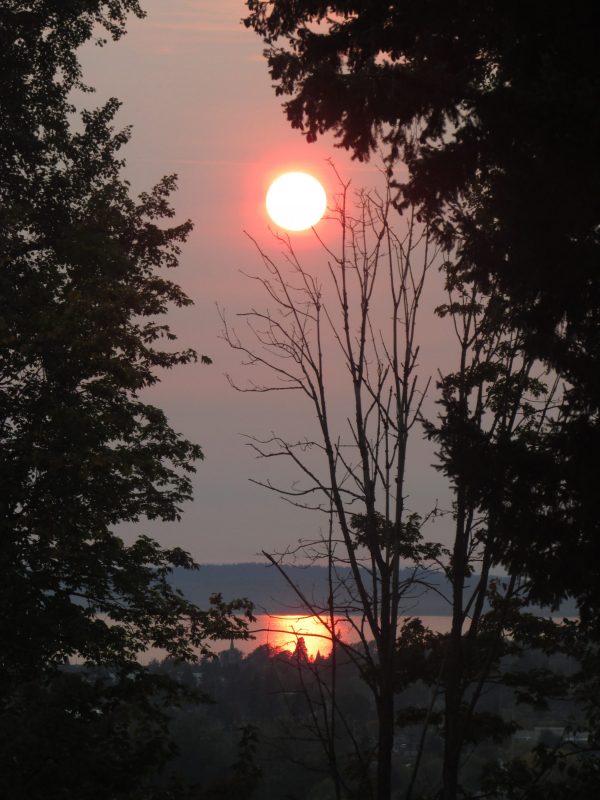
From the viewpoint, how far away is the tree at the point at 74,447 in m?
15.1

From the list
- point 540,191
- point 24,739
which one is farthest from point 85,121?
point 540,191

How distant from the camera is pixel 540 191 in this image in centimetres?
837

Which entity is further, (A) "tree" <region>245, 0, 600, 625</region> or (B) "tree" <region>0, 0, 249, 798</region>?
(B) "tree" <region>0, 0, 249, 798</region>

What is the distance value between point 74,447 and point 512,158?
10194mm

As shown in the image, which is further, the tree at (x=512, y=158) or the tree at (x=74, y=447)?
the tree at (x=74, y=447)

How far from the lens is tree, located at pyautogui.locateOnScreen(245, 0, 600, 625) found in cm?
818

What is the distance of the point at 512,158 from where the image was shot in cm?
866

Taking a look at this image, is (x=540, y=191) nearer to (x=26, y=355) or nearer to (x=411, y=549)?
(x=411, y=549)

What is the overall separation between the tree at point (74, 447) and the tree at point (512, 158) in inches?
277

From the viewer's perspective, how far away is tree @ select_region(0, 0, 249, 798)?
49.6 ft

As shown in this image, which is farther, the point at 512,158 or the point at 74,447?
the point at 74,447

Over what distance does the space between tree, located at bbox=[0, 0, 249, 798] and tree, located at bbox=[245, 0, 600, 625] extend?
7.03m

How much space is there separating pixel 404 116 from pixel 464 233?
1.18m

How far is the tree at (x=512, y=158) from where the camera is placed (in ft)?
26.8
